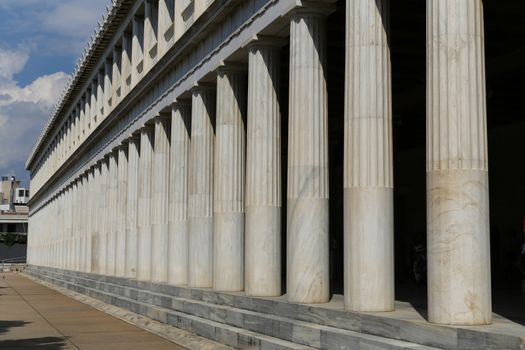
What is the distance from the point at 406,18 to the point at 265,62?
14.9 feet

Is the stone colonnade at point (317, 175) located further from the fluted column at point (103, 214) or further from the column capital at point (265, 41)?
the fluted column at point (103, 214)

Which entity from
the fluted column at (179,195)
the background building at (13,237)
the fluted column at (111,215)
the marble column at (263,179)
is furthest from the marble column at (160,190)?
the background building at (13,237)

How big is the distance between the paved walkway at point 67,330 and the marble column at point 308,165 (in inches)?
171

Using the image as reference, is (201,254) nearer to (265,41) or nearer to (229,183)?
(229,183)

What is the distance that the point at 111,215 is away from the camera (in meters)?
36.8

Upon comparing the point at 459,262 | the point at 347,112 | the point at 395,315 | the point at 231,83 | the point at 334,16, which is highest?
the point at 334,16

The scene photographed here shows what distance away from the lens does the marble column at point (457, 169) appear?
35.7 ft

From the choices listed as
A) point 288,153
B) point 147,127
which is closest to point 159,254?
point 147,127

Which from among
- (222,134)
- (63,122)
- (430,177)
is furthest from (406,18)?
(63,122)

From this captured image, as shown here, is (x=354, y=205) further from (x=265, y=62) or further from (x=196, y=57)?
(x=196, y=57)

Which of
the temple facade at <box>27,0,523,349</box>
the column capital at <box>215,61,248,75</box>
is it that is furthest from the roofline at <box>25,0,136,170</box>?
the column capital at <box>215,61,248,75</box>

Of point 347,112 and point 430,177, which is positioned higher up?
point 347,112

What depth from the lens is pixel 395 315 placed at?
12.5 metres

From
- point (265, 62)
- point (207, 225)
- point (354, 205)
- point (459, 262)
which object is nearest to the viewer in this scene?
point (459, 262)
